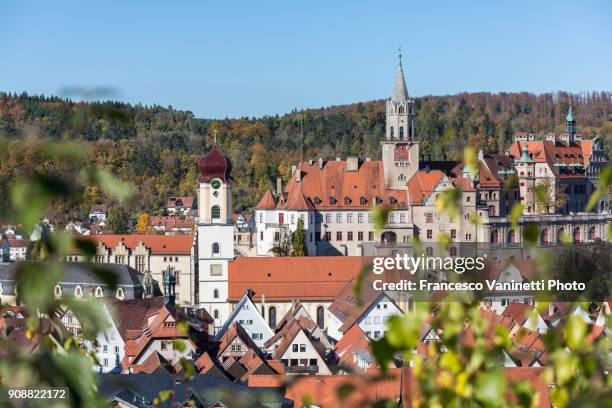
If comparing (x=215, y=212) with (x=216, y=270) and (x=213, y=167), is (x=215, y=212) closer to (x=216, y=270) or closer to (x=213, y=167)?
(x=213, y=167)

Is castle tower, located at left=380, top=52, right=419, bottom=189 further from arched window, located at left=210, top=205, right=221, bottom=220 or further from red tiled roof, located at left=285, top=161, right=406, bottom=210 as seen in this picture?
arched window, located at left=210, top=205, right=221, bottom=220

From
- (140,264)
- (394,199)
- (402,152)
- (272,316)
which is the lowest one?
(272,316)

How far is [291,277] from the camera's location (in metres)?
42.9

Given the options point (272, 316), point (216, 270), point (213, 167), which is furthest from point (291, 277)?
point (213, 167)

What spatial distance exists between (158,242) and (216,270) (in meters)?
14.9

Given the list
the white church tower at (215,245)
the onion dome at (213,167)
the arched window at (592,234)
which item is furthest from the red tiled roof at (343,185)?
the white church tower at (215,245)

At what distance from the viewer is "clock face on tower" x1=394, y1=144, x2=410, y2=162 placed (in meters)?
56.0

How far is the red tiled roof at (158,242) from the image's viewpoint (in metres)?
55.9

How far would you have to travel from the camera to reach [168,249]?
56.1 meters

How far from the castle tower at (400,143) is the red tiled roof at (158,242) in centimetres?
994

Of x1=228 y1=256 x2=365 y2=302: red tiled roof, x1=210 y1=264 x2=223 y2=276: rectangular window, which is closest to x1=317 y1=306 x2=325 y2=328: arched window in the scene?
x1=228 y1=256 x2=365 y2=302: red tiled roof

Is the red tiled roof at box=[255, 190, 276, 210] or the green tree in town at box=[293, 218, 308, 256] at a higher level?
the red tiled roof at box=[255, 190, 276, 210]

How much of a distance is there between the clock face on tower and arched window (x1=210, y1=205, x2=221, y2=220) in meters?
15.7

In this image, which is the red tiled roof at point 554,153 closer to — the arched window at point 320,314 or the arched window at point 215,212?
the arched window at point 320,314
